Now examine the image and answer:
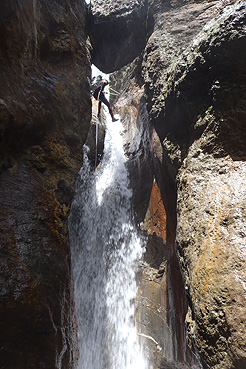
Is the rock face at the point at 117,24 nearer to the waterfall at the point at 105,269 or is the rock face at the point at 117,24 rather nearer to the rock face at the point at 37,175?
the rock face at the point at 37,175

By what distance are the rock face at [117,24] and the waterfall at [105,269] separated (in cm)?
368

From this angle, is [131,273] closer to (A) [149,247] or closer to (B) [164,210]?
(A) [149,247]

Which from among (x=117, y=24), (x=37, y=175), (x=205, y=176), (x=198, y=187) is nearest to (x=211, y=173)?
(x=205, y=176)

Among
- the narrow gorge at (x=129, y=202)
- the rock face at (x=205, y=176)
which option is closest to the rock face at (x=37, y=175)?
the narrow gorge at (x=129, y=202)

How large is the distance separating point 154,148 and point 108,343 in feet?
14.6

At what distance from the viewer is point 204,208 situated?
293cm

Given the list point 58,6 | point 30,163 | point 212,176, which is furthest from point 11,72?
point 212,176

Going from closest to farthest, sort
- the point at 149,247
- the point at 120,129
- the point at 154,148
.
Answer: the point at 149,247 → the point at 154,148 → the point at 120,129

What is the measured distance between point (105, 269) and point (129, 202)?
1907 millimetres

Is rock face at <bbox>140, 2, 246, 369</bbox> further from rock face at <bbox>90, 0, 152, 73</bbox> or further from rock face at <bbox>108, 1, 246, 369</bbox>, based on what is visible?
rock face at <bbox>90, 0, 152, 73</bbox>

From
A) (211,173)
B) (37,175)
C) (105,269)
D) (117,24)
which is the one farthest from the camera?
(117,24)

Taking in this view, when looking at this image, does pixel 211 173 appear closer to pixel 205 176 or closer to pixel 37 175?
pixel 205 176

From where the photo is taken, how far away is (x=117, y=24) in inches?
263

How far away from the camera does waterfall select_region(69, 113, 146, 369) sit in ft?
15.9
